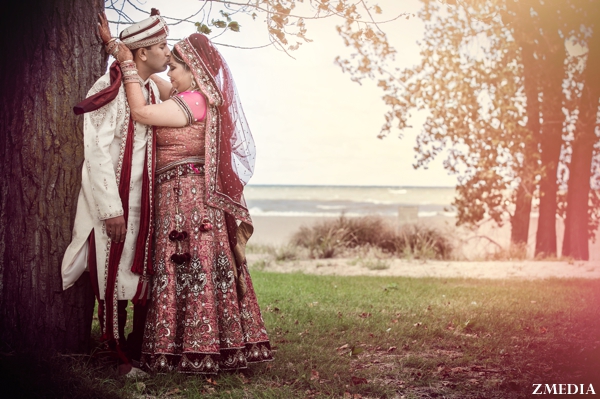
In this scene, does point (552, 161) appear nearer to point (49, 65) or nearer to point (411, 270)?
point (411, 270)

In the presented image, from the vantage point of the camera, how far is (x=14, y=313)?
3.32m

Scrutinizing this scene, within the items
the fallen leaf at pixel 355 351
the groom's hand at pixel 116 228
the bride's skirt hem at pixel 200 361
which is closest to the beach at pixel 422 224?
the fallen leaf at pixel 355 351

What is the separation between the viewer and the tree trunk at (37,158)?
130 inches

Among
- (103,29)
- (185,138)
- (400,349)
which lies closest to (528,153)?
(400,349)

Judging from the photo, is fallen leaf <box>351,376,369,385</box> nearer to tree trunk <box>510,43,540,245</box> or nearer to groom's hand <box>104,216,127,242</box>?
groom's hand <box>104,216,127,242</box>

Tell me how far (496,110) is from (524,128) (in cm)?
51

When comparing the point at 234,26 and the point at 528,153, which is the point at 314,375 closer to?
the point at 234,26

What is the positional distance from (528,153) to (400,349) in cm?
623

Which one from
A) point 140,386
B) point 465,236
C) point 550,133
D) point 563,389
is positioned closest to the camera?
point 140,386

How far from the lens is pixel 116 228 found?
3.23 meters

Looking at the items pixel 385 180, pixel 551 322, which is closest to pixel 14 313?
pixel 551 322

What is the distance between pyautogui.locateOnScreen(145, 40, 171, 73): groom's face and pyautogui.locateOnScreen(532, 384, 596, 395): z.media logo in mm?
2759

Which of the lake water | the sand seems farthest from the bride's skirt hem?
the lake water

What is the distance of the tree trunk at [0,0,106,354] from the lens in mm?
3314
